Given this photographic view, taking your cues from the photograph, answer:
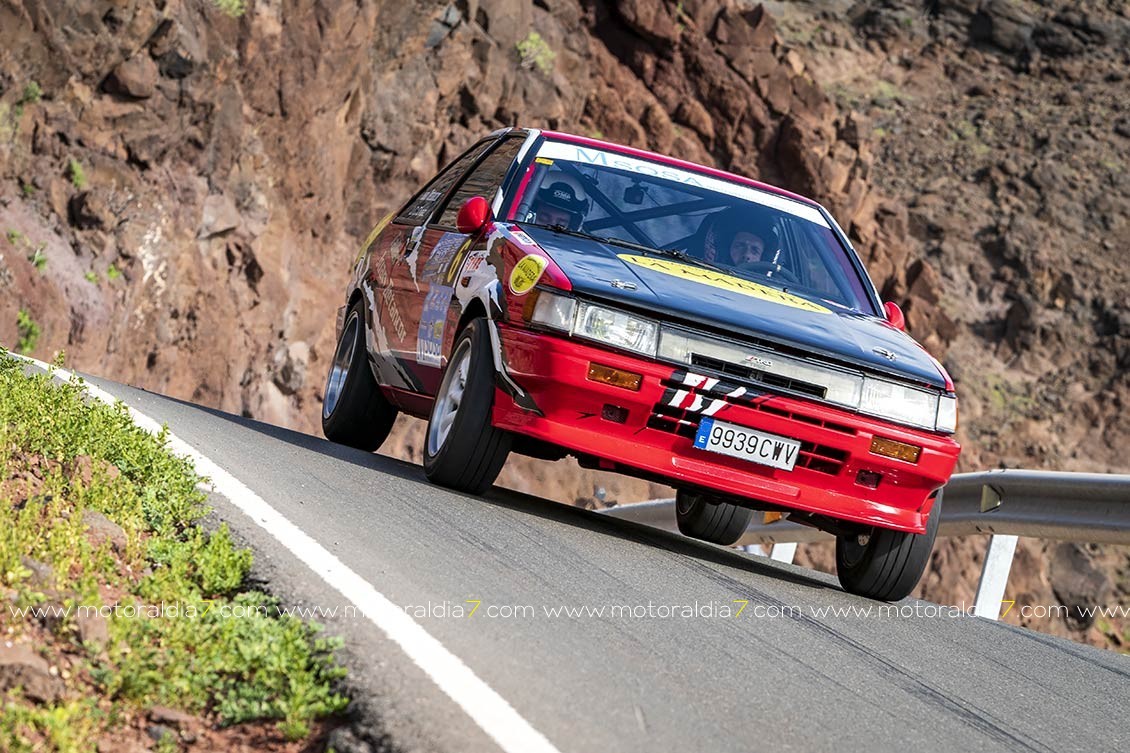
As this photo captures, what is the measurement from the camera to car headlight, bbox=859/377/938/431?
653 cm

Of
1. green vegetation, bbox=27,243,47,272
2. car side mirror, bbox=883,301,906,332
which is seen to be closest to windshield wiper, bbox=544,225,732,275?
car side mirror, bbox=883,301,906,332

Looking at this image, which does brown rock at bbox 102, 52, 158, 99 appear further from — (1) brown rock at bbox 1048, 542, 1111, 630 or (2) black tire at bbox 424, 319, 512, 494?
(1) brown rock at bbox 1048, 542, 1111, 630

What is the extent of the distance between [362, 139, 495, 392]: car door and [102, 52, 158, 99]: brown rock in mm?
10056

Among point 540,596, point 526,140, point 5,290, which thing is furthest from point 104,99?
point 540,596

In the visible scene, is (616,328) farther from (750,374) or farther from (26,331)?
(26,331)

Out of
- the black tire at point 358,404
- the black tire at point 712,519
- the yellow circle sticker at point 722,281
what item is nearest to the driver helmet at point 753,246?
the yellow circle sticker at point 722,281

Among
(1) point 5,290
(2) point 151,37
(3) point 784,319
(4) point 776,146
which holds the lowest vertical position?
(1) point 5,290

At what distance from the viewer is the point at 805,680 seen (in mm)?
4551

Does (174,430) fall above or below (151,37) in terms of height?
below

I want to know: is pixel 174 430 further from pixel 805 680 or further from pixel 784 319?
pixel 805 680

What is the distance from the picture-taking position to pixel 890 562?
689cm

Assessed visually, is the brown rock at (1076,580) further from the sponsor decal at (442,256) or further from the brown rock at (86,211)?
the sponsor decal at (442,256)

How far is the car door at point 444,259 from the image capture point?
7.58 m

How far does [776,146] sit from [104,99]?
1485cm
